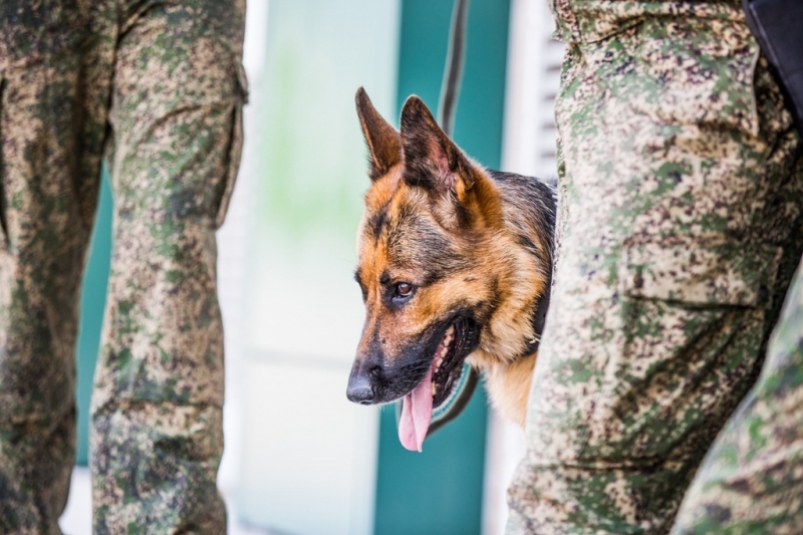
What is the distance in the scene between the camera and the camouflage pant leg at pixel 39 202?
77.7 inches

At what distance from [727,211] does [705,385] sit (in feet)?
0.76

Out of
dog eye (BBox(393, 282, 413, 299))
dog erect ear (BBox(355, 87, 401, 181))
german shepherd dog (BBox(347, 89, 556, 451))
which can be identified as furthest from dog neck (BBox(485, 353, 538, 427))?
dog erect ear (BBox(355, 87, 401, 181))

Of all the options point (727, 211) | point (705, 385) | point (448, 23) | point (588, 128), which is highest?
point (448, 23)

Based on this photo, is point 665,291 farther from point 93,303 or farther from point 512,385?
point 93,303

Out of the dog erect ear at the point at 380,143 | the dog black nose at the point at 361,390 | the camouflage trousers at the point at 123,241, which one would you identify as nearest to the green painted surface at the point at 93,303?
the camouflage trousers at the point at 123,241

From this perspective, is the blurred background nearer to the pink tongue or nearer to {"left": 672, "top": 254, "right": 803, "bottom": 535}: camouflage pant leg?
the pink tongue

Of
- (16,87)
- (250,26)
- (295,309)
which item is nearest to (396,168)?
(16,87)

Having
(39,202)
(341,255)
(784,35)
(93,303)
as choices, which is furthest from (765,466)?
(93,303)

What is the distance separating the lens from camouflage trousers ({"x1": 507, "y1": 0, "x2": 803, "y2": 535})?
103 cm

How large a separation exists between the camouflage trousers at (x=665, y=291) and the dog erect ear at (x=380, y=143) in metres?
1.03

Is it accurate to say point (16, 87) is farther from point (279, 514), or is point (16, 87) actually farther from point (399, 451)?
point (279, 514)

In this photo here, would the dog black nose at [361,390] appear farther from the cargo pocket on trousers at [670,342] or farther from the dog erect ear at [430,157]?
the cargo pocket on trousers at [670,342]

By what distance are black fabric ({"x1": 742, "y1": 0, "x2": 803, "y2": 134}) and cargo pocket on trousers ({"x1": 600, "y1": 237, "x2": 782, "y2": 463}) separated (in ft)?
0.72

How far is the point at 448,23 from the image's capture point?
3283 millimetres
